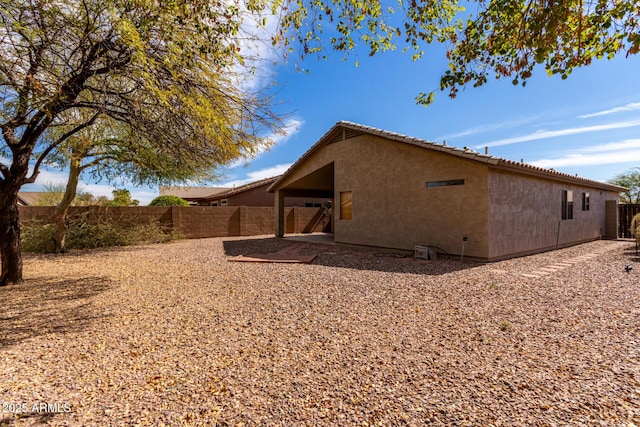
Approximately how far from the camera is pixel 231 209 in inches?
715

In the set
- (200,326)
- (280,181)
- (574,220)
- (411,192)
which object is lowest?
(200,326)

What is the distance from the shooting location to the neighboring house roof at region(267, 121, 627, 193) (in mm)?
8164

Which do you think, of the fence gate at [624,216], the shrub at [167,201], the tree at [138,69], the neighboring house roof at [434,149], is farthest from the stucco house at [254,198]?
the tree at [138,69]

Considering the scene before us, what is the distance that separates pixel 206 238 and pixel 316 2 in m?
14.8

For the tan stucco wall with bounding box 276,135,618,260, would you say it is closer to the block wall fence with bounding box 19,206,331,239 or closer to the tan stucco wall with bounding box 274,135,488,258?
the tan stucco wall with bounding box 274,135,488,258

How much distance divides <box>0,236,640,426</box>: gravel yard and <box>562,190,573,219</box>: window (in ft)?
22.1

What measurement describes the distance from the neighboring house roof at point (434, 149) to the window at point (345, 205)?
2419 millimetres

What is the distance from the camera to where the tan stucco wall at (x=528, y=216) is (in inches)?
341

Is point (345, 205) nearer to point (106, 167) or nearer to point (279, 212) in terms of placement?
point (279, 212)

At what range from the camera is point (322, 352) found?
10.7ft

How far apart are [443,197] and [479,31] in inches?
218

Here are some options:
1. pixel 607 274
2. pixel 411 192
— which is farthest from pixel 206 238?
pixel 607 274

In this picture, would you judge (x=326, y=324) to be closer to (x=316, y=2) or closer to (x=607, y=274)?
(x=316, y=2)

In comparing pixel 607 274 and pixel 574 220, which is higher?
pixel 574 220
